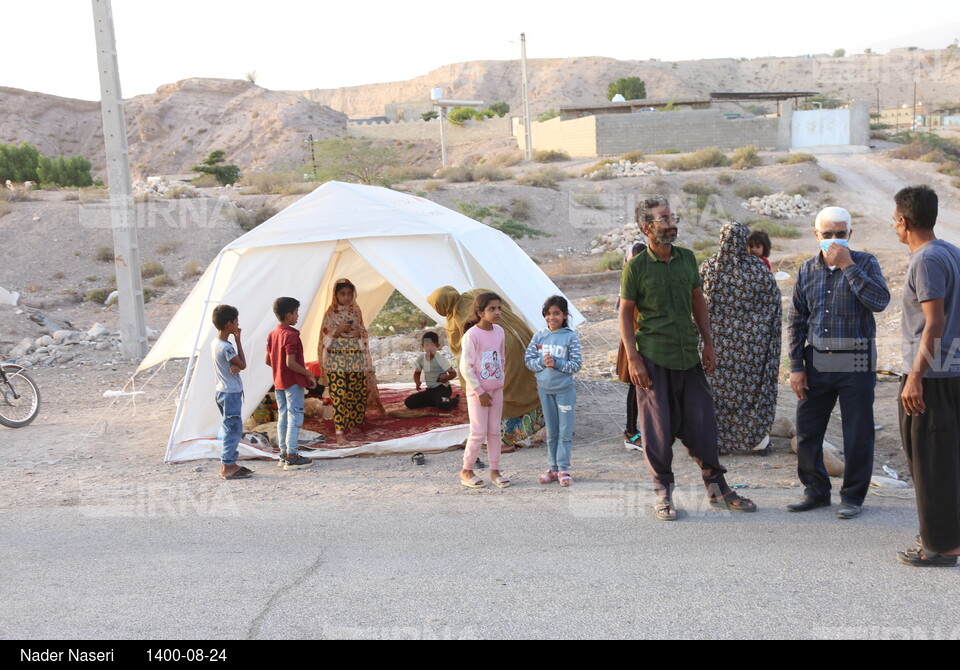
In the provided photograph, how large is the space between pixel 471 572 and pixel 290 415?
2.79 metres

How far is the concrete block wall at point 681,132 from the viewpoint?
128 ft

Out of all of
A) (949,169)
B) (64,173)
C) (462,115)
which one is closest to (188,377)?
(949,169)

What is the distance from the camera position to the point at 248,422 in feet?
25.9

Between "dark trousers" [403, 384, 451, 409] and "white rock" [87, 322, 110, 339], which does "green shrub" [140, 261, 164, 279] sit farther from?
"dark trousers" [403, 384, 451, 409]

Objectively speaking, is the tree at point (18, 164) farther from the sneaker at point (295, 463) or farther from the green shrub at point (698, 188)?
the sneaker at point (295, 463)

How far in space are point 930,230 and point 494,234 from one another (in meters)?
5.12

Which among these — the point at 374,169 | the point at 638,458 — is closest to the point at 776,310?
the point at 638,458

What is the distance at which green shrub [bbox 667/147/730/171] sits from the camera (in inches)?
1319

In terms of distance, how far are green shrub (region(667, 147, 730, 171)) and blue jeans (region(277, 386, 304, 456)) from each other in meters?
29.3

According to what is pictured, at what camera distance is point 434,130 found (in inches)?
2422

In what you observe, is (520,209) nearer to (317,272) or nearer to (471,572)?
(317,272)

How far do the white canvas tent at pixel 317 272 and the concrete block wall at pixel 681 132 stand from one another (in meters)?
33.3

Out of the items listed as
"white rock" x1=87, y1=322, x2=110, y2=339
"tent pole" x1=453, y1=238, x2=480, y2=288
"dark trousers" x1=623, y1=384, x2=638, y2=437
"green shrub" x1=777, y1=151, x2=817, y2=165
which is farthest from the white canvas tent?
"green shrub" x1=777, y1=151, x2=817, y2=165
